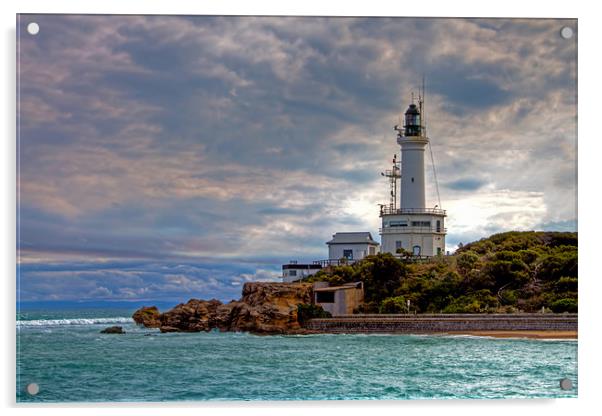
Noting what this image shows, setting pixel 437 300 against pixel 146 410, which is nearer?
pixel 146 410

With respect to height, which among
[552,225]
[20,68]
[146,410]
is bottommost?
[146,410]

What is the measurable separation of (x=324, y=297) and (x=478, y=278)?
378 cm

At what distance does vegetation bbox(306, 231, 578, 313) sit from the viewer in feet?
64.5

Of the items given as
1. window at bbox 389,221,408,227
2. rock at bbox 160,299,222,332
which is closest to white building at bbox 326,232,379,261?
window at bbox 389,221,408,227

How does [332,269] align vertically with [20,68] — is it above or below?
below

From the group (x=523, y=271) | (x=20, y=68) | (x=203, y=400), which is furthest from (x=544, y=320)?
(x=20, y=68)

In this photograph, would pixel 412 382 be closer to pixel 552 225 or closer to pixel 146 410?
pixel 146 410

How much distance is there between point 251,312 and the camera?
21.1 m

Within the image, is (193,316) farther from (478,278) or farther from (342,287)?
(478,278)

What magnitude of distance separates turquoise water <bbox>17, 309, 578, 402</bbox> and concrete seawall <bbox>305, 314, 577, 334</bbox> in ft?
4.16

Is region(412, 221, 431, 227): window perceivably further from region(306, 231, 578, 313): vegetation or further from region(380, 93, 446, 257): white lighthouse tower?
region(306, 231, 578, 313): vegetation

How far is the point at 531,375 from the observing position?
11539 millimetres

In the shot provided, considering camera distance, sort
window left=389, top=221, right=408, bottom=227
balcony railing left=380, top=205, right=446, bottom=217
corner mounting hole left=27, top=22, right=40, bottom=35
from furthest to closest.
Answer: window left=389, top=221, right=408, bottom=227
balcony railing left=380, top=205, right=446, bottom=217
corner mounting hole left=27, top=22, right=40, bottom=35

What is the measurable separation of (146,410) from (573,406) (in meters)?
4.86
